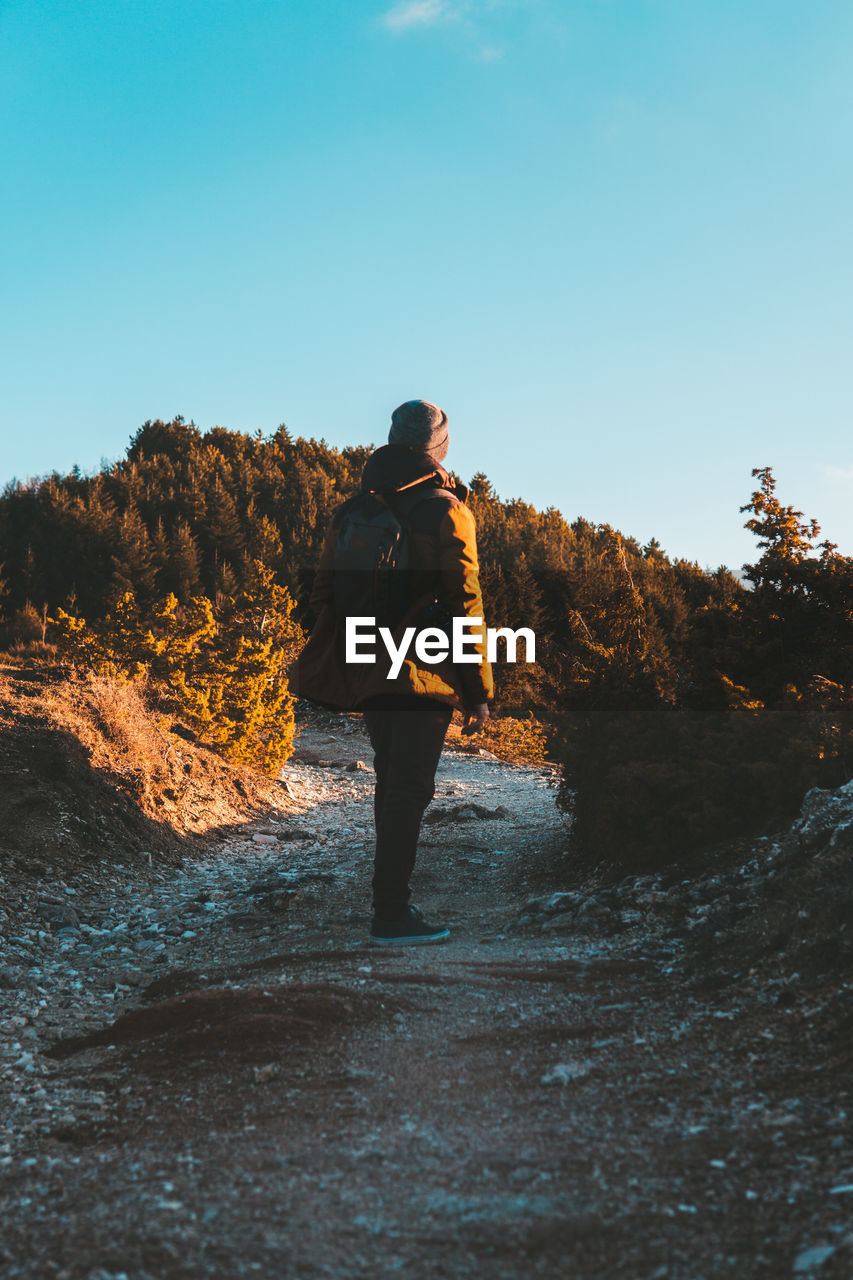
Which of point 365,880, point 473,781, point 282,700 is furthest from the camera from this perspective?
point 473,781

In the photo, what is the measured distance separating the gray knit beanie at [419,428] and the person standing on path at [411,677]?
0.01 m

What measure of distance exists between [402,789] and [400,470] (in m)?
1.43

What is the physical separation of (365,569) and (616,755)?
190cm

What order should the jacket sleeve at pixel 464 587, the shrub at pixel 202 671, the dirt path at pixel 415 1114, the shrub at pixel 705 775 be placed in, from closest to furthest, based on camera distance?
the dirt path at pixel 415 1114, the jacket sleeve at pixel 464 587, the shrub at pixel 705 775, the shrub at pixel 202 671

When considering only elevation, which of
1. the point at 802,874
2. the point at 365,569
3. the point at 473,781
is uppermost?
the point at 365,569

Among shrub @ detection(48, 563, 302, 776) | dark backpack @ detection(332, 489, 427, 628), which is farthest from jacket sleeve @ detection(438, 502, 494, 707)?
shrub @ detection(48, 563, 302, 776)

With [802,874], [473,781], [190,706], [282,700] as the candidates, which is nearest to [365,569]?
[802,874]

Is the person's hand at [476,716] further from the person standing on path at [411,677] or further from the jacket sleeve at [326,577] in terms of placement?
the jacket sleeve at [326,577]

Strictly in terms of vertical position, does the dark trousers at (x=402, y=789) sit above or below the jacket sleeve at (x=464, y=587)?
below

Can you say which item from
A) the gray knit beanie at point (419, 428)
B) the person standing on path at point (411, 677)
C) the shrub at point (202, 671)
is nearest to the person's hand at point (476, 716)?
the person standing on path at point (411, 677)

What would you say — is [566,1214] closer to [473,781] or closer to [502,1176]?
[502,1176]

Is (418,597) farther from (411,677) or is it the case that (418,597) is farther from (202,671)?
(202,671)

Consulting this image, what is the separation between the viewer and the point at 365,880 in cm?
541

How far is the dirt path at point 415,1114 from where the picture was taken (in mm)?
1511
